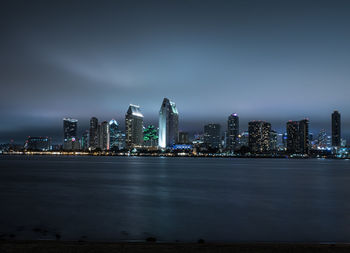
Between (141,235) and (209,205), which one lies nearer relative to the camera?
(141,235)

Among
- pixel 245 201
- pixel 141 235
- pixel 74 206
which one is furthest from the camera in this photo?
pixel 245 201

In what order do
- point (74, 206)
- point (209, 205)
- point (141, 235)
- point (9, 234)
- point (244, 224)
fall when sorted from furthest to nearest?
point (209, 205) → point (74, 206) → point (244, 224) → point (141, 235) → point (9, 234)

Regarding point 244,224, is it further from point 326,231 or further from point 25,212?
point 25,212

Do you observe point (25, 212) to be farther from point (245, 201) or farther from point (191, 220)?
point (245, 201)

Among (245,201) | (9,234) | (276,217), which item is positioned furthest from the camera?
(245,201)

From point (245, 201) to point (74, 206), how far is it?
60.3 ft

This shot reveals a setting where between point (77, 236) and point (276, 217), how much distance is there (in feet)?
50.3

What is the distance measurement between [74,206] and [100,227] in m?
9.98

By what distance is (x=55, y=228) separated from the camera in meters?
20.6

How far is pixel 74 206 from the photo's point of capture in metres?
30.0

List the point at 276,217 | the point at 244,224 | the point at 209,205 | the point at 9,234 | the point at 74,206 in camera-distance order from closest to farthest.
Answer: the point at 9,234, the point at 244,224, the point at 276,217, the point at 74,206, the point at 209,205

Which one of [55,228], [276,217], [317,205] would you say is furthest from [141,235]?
[317,205]

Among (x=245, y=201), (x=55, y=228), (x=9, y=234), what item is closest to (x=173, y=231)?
(x=55, y=228)

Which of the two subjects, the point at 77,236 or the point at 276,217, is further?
the point at 276,217
